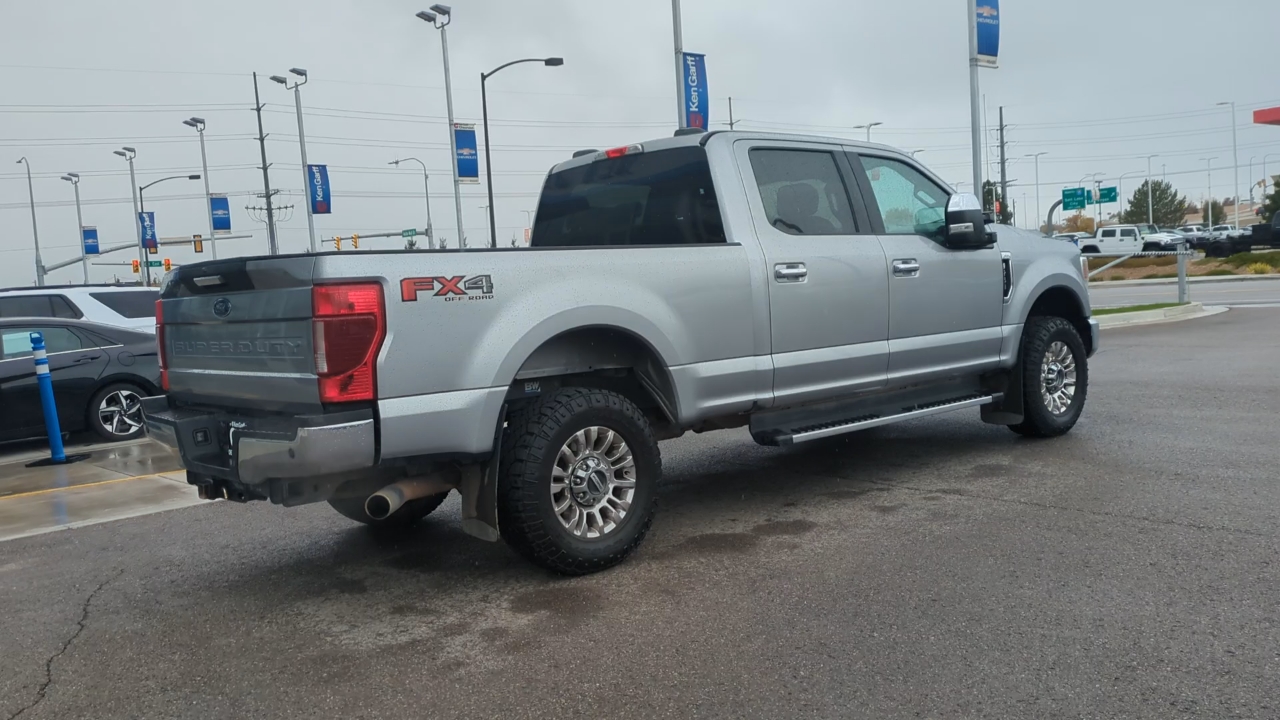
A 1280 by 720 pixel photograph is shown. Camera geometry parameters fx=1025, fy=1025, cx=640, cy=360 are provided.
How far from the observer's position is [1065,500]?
574 centimetres

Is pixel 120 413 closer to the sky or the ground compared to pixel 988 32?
closer to the ground

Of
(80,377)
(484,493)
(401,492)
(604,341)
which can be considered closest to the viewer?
(401,492)

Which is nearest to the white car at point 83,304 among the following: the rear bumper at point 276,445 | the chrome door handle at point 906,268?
the rear bumper at point 276,445

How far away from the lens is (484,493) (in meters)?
4.61

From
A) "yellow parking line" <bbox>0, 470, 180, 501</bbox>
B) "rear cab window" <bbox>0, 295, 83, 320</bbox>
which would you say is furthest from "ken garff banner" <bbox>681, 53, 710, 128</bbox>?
"yellow parking line" <bbox>0, 470, 180, 501</bbox>

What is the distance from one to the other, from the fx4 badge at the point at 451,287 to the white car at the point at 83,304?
8.23 metres

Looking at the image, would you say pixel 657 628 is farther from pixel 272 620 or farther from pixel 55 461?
pixel 55 461

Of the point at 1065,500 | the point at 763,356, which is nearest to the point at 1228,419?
the point at 1065,500

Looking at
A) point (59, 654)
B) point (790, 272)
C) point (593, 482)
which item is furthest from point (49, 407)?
point (790, 272)

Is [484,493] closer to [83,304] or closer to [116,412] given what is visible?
[116,412]

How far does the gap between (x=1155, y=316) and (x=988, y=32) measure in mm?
5747

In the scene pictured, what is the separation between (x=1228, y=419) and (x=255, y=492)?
23.5 ft

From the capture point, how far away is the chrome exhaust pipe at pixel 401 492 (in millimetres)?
4418

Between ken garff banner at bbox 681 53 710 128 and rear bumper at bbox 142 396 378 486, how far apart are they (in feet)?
51.0
